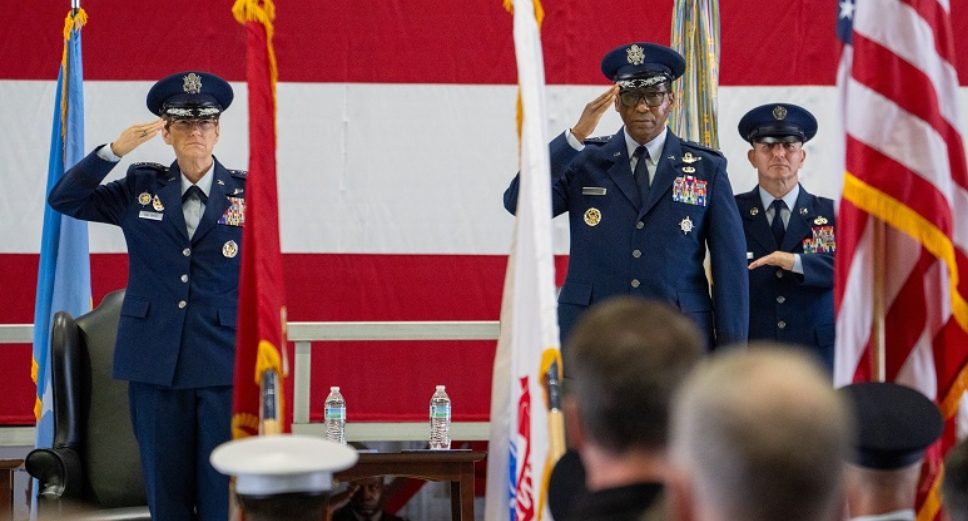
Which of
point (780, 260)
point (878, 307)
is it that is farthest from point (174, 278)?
point (878, 307)

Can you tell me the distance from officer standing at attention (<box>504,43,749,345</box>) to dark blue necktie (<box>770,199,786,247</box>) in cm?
48

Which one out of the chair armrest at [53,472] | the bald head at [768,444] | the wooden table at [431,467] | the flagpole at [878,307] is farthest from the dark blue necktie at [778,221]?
the bald head at [768,444]

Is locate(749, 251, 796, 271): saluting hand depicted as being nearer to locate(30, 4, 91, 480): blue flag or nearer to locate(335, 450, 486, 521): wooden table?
locate(335, 450, 486, 521): wooden table

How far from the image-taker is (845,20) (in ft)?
9.25

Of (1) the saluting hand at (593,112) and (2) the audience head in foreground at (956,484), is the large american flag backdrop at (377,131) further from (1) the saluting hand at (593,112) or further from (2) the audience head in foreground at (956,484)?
(2) the audience head in foreground at (956,484)

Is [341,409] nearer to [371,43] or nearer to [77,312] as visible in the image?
[77,312]

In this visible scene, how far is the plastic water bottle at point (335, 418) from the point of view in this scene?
4820 mm

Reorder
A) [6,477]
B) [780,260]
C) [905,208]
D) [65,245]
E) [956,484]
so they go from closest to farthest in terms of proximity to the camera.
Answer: [956,484]
[905,208]
[780,260]
[6,477]
[65,245]

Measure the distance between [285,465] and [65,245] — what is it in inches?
137

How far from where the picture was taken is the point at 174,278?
3678 millimetres

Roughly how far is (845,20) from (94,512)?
2622mm

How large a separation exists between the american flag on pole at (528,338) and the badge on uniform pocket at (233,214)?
1174 mm

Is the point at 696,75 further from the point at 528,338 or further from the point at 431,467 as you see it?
the point at 528,338

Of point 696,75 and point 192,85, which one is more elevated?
point 696,75
